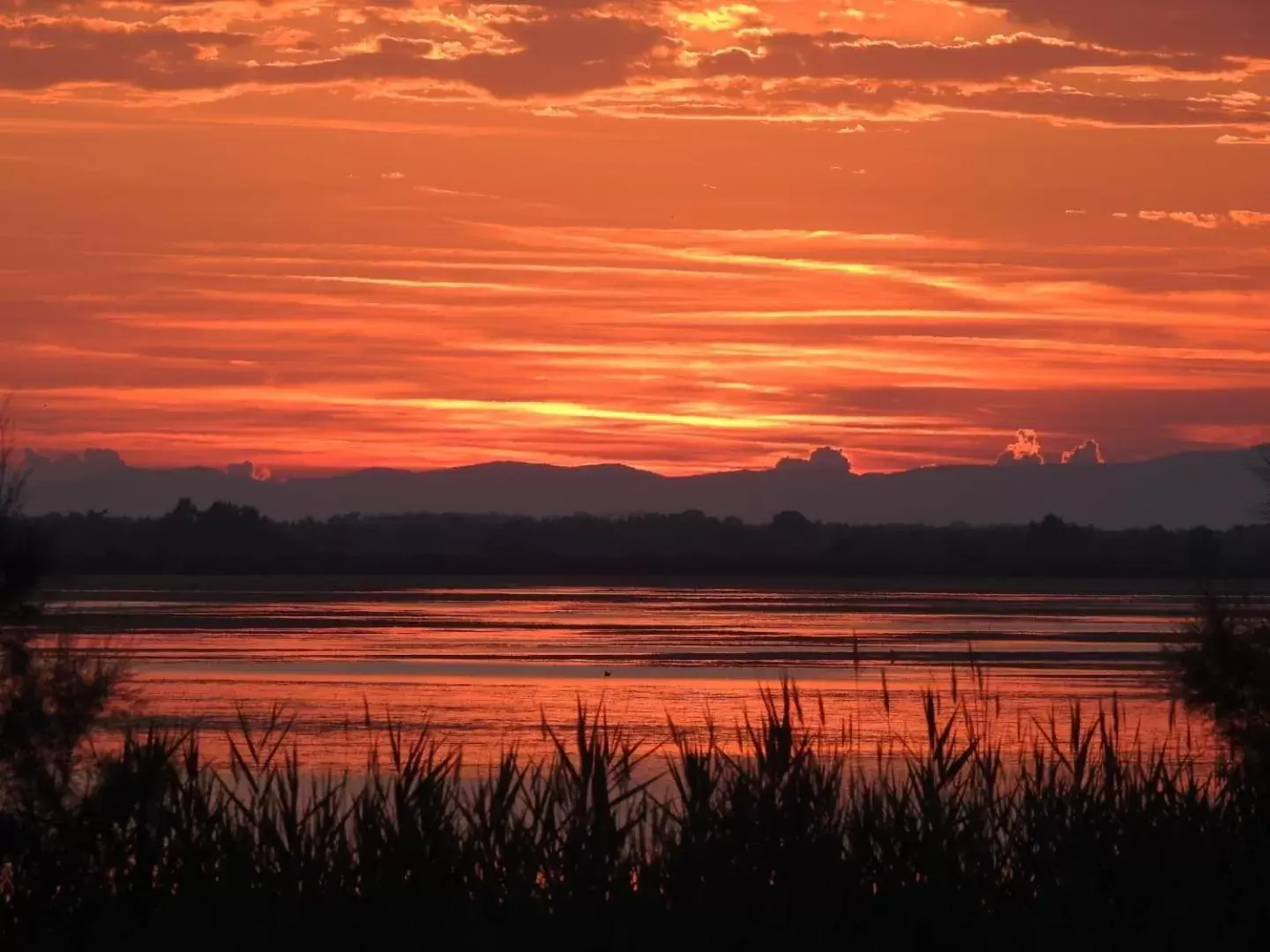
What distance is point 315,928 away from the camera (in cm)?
1388

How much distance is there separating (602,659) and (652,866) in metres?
36.9

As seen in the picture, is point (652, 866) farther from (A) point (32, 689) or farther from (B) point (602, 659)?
(B) point (602, 659)

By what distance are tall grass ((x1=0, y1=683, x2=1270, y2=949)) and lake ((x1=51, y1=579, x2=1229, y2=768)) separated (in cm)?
94

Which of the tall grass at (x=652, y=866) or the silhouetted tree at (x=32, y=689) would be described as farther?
the silhouetted tree at (x=32, y=689)

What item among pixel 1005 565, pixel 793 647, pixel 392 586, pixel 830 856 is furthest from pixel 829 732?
pixel 1005 565

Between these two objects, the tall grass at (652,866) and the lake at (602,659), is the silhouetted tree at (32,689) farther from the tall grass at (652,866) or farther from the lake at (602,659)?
the tall grass at (652,866)

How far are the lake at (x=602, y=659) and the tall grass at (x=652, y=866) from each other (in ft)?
3.07

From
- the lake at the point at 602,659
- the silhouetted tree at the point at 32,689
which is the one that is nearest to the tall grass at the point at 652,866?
the lake at the point at 602,659

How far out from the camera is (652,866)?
14906 mm

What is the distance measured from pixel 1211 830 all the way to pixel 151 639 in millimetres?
47960

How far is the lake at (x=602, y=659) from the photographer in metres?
35.0

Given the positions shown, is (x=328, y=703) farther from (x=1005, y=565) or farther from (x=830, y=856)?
(x=1005, y=565)

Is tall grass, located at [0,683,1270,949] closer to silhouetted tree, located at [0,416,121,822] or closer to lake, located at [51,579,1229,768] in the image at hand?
lake, located at [51,579,1229,768]

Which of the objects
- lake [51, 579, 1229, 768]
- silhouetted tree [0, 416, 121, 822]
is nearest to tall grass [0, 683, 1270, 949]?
lake [51, 579, 1229, 768]
